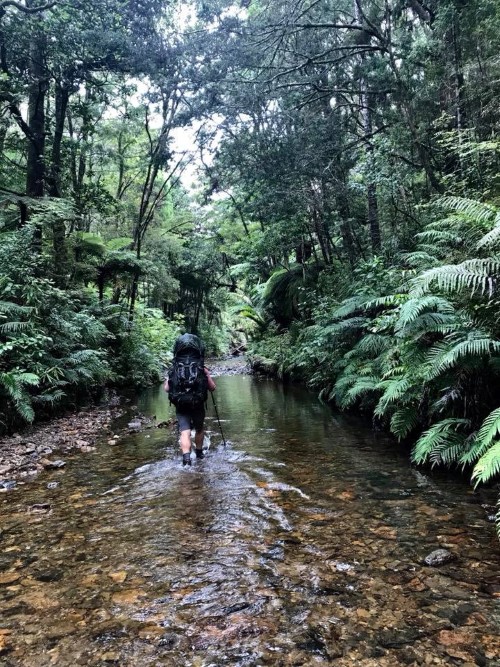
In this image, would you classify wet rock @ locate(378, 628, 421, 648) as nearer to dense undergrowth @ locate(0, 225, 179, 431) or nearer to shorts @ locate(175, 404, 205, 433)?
shorts @ locate(175, 404, 205, 433)

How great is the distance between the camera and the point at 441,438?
477cm

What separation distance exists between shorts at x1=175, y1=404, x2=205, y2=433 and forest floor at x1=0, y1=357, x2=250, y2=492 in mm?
1671

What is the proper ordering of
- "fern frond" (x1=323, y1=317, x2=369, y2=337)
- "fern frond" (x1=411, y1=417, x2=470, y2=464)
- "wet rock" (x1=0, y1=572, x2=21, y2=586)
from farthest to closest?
1. "fern frond" (x1=323, y1=317, x2=369, y2=337)
2. "fern frond" (x1=411, y1=417, x2=470, y2=464)
3. "wet rock" (x1=0, y1=572, x2=21, y2=586)

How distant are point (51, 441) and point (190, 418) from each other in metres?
2.70

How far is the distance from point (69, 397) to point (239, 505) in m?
6.60

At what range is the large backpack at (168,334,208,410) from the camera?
5.88m

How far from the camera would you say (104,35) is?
10430 mm

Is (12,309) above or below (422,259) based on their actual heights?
below

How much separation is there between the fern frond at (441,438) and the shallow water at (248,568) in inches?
12.0

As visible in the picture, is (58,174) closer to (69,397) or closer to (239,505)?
(69,397)

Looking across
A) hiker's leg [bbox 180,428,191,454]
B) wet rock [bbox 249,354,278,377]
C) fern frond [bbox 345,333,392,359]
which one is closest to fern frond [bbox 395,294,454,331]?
fern frond [bbox 345,333,392,359]

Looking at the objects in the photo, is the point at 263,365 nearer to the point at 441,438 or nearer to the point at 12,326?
the point at 12,326

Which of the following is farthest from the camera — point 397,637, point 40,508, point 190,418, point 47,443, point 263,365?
point 263,365

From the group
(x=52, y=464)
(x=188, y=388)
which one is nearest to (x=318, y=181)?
(x=188, y=388)
